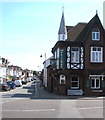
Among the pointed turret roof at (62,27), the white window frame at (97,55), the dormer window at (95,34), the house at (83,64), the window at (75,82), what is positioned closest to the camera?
the house at (83,64)

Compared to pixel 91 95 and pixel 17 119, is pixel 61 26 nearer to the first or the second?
pixel 91 95

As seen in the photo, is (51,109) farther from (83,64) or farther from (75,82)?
(83,64)

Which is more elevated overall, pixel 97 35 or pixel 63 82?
pixel 97 35

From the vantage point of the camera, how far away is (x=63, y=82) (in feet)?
97.1

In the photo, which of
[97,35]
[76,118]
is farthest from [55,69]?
[76,118]

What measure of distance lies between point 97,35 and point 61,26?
17.2ft

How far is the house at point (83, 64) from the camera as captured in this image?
29.2 metres

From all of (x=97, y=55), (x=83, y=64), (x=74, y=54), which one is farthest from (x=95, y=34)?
(x=83, y=64)

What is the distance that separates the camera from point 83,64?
2958 centimetres

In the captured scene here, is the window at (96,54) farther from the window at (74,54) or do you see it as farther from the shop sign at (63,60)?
the shop sign at (63,60)

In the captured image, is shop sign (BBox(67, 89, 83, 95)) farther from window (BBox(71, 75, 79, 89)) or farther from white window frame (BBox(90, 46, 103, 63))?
white window frame (BBox(90, 46, 103, 63))

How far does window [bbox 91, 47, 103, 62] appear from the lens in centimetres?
2975

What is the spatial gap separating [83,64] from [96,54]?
2.28m

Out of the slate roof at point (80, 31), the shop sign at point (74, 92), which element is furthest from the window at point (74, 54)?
the shop sign at point (74, 92)
